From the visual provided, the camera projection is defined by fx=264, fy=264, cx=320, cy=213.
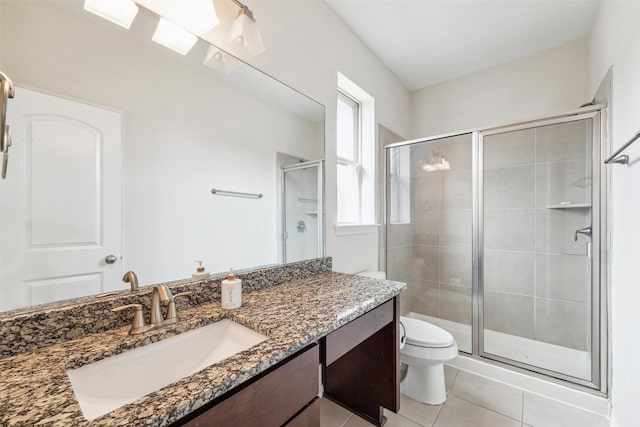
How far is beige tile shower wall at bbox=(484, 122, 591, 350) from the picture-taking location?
184 centimetres

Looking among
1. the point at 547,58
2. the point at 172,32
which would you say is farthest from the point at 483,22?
the point at 172,32

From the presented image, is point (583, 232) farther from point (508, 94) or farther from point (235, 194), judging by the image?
point (235, 194)

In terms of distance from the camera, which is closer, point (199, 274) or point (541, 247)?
point (199, 274)

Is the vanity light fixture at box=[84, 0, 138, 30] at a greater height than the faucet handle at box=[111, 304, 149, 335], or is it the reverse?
the vanity light fixture at box=[84, 0, 138, 30]

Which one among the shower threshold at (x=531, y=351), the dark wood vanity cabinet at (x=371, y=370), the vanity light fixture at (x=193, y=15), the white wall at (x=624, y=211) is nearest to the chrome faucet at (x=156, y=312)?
the dark wood vanity cabinet at (x=371, y=370)

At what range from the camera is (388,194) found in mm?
2463

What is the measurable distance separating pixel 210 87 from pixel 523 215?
2399 mm

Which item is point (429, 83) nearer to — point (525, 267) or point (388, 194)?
point (388, 194)

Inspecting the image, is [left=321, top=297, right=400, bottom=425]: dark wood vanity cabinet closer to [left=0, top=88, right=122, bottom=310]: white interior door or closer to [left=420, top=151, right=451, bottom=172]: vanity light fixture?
[left=0, top=88, right=122, bottom=310]: white interior door

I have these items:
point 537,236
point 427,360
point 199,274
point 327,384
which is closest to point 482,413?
point 427,360

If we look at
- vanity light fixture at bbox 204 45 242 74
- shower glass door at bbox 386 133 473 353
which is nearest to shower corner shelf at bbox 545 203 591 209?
shower glass door at bbox 386 133 473 353

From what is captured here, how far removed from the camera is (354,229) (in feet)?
6.42

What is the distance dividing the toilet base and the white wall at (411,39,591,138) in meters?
2.10

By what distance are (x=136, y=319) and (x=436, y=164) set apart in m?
2.43
